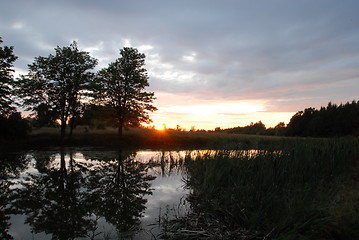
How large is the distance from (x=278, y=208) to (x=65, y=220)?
560 centimetres

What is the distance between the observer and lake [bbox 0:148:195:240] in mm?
5691

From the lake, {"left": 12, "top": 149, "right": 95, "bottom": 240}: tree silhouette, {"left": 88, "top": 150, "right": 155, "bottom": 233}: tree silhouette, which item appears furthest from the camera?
{"left": 88, "top": 150, "right": 155, "bottom": 233}: tree silhouette

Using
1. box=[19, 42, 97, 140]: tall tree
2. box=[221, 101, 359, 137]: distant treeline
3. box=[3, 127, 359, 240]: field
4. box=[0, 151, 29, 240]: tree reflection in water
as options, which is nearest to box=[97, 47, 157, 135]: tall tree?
box=[19, 42, 97, 140]: tall tree

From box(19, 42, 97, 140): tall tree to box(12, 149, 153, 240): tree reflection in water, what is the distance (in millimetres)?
19739

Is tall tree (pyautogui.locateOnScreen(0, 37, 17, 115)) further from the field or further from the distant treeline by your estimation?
the distant treeline

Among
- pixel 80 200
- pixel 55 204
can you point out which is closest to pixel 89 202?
pixel 80 200

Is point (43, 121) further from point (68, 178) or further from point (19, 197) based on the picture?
point (19, 197)

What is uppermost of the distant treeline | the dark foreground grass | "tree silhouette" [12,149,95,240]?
the distant treeline

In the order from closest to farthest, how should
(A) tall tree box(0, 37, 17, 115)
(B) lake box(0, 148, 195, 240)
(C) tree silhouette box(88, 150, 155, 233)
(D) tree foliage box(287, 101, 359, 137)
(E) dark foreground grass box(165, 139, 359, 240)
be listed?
1. (E) dark foreground grass box(165, 139, 359, 240)
2. (B) lake box(0, 148, 195, 240)
3. (C) tree silhouette box(88, 150, 155, 233)
4. (A) tall tree box(0, 37, 17, 115)
5. (D) tree foliage box(287, 101, 359, 137)

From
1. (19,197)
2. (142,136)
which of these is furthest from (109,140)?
(19,197)

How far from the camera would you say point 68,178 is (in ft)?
37.5

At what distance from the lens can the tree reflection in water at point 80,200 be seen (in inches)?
235

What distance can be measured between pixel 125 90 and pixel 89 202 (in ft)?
85.8

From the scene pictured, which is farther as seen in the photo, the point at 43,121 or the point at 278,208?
the point at 43,121
